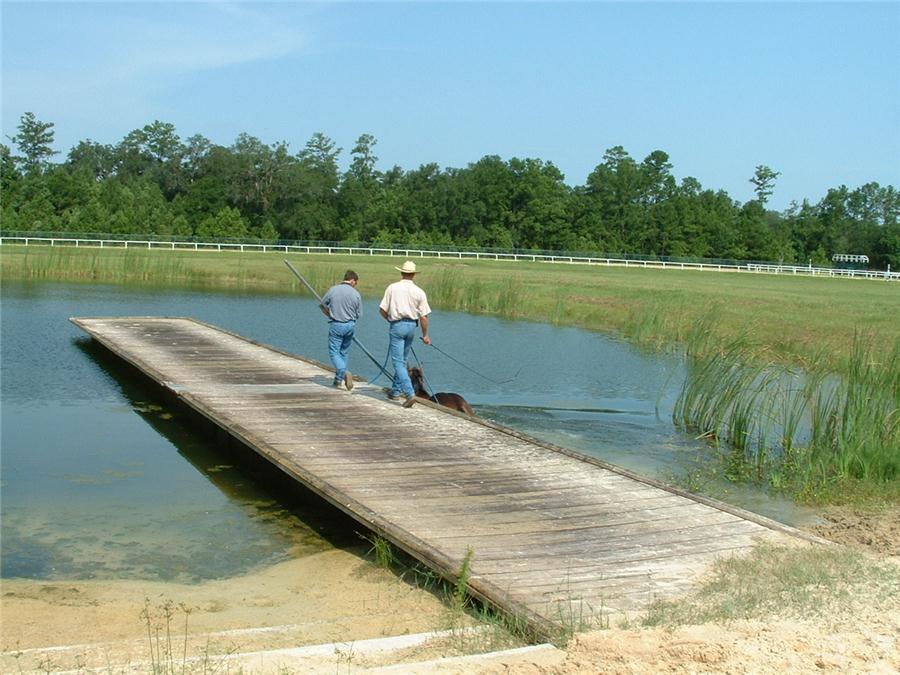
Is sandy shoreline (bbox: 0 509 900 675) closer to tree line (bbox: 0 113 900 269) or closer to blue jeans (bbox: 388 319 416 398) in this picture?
blue jeans (bbox: 388 319 416 398)

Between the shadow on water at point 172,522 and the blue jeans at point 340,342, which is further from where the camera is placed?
the blue jeans at point 340,342

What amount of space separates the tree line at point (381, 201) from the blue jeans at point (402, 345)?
70075mm

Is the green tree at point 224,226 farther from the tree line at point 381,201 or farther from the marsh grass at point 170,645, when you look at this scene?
the marsh grass at point 170,645

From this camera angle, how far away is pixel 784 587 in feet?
22.6

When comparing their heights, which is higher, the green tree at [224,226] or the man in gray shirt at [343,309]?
the green tree at [224,226]

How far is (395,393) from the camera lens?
581 inches

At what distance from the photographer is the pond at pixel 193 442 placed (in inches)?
374

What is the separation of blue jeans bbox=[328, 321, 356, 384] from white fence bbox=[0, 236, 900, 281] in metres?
50.8

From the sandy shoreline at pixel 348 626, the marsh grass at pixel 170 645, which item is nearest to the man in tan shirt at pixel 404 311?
the sandy shoreline at pixel 348 626

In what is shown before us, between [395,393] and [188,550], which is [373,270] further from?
[188,550]

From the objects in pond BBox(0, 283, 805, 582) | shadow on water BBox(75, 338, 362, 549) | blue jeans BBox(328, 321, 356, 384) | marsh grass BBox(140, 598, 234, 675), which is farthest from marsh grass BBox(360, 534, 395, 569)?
blue jeans BBox(328, 321, 356, 384)

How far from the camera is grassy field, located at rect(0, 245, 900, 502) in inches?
479

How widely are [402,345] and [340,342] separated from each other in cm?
168

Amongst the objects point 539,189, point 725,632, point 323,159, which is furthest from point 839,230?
point 725,632
